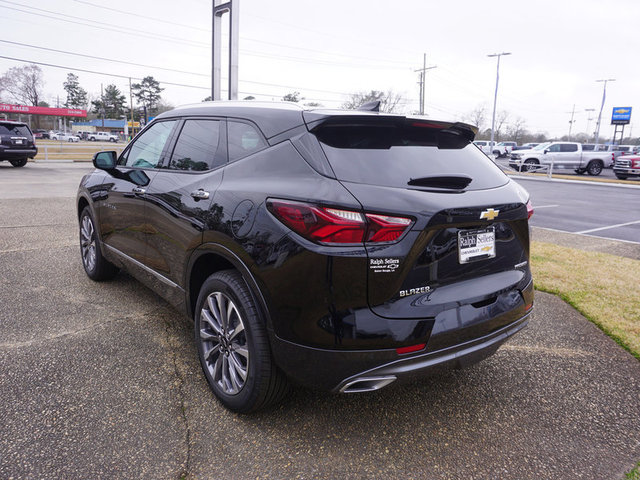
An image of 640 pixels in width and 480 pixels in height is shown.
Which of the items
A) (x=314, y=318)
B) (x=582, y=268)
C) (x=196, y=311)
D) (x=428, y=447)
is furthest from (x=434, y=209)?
(x=582, y=268)

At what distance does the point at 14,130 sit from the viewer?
1844 centimetres

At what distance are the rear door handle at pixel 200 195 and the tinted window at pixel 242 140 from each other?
249 mm

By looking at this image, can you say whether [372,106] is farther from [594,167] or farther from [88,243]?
[594,167]

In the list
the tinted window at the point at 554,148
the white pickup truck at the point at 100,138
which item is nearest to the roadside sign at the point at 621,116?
the tinted window at the point at 554,148

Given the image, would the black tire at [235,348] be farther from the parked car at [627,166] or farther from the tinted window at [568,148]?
the tinted window at [568,148]

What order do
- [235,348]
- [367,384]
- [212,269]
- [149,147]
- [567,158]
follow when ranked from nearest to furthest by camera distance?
[367,384]
[235,348]
[212,269]
[149,147]
[567,158]

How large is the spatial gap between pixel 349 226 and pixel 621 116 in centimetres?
7086

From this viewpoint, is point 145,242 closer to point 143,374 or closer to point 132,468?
point 143,374

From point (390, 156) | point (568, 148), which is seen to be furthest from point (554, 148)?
point (390, 156)

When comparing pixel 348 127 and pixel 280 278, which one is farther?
pixel 348 127

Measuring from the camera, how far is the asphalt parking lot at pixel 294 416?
2.21 meters

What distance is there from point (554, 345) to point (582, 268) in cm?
254

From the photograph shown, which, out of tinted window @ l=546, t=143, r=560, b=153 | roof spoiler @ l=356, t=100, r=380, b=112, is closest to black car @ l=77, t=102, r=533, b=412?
roof spoiler @ l=356, t=100, r=380, b=112

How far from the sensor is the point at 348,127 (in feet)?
7.57
